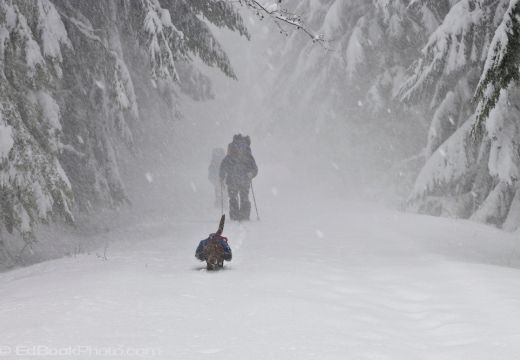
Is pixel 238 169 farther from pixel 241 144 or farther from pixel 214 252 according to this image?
pixel 214 252

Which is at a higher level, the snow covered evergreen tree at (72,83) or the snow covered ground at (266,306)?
the snow covered evergreen tree at (72,83)

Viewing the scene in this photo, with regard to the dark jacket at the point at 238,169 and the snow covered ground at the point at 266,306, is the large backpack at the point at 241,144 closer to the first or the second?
the dark jacket at the point at 238,169

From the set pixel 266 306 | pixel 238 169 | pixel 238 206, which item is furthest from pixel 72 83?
pixel 266 306

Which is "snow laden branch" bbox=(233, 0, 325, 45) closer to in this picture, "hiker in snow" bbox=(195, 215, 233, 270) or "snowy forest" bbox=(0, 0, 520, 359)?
"snowy forest" bbox=(0, 0, 520, 359)

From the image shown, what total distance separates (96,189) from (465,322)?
9.95m

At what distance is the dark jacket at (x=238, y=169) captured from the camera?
40.2ft

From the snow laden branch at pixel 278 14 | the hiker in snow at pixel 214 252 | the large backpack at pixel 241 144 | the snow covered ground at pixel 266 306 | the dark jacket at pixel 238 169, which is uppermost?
the snow laden branch at pixel 278 14

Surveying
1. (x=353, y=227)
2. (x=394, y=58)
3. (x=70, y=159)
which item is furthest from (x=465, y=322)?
(x=394, y=58)

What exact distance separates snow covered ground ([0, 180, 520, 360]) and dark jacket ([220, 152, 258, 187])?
4.05m

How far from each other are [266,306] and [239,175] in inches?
317

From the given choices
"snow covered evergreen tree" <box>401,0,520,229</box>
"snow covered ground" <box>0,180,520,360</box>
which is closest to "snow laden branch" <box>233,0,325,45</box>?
"snow covered ground" <box>0,180,520,360</box>

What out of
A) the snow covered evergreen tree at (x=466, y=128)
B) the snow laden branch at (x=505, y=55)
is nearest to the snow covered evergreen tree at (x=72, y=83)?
the snow covered evergreen tree at (x=466, y=128)

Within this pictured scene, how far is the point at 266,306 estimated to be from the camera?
4.27 m

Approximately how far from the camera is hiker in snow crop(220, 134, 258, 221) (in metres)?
12.1
